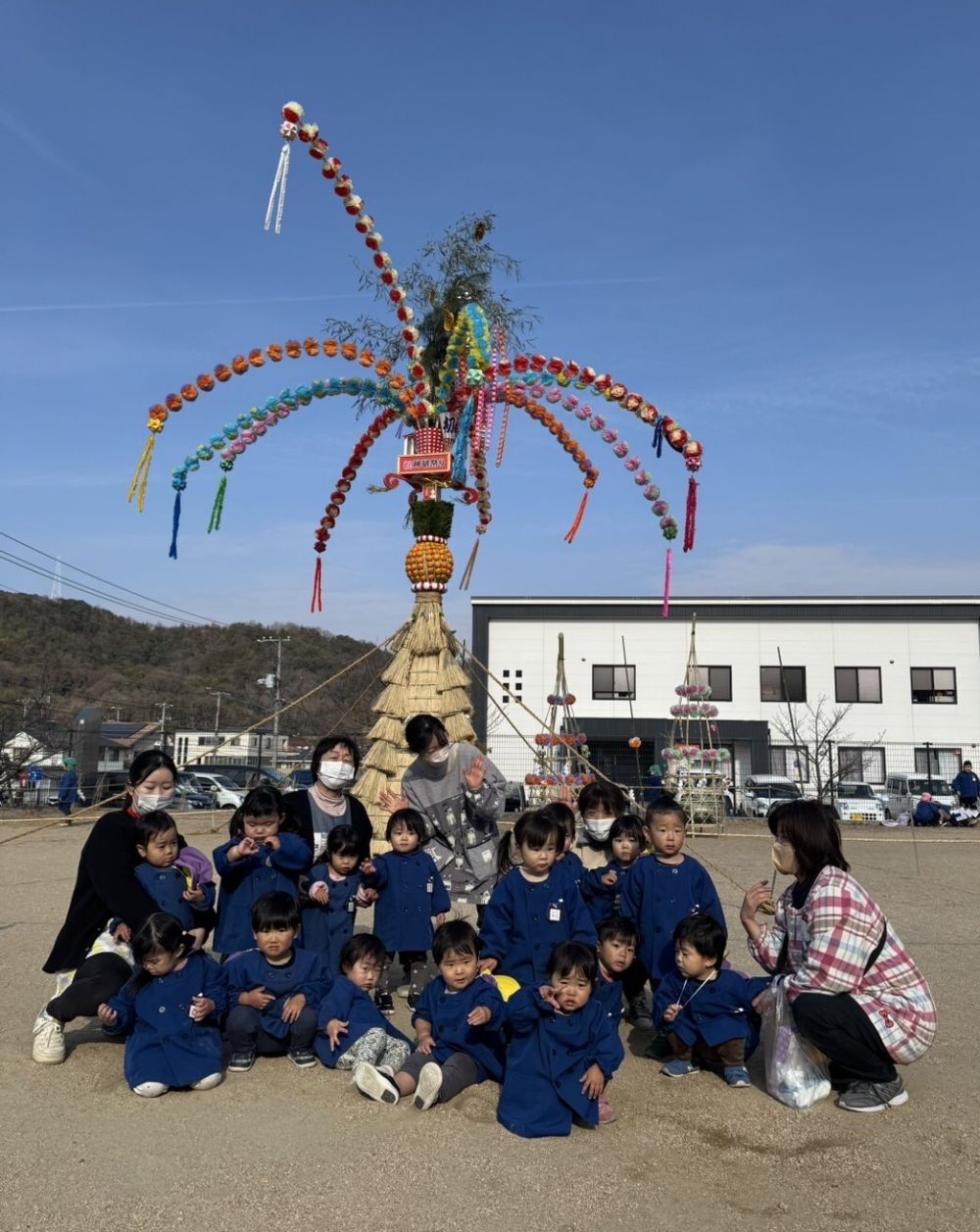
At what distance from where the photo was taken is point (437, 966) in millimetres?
3852

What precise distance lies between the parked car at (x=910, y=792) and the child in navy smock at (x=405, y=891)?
15553 mm

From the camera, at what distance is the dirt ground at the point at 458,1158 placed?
2.58 meters

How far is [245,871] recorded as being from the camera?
4.34m

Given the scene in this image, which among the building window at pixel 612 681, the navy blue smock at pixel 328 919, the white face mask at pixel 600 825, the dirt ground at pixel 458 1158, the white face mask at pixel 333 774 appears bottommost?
the dirt ground at pixel 458 1158

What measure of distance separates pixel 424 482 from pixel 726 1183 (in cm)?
577

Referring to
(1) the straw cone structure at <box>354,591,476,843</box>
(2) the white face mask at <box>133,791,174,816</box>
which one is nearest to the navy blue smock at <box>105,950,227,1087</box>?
(2) the white face mask at <box>133,791,174,816</box>

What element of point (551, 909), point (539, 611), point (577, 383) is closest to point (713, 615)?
point (539, 611)

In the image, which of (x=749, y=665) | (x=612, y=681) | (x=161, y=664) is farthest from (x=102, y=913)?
(x=161, y=664)

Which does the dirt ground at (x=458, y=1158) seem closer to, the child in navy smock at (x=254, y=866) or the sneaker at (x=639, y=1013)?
the sneaker at (x=639, y=1013)

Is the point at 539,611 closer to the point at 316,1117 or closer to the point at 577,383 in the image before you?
the point at 577,383

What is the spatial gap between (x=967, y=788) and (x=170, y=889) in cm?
1675

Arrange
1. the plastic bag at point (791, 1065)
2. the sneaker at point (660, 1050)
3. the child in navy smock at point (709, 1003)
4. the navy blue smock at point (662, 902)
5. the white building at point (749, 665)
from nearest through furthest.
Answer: the plastic bag at point (791, 1065), the child in navy smock at point (709, 1003), the sneaker at point (660, 1050), the navy blue smock at point (662, 902), the white building at point (749, 665)

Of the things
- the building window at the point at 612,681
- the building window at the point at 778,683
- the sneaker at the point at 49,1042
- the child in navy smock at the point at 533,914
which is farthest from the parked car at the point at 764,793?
the sneaker at the point at 49,1042

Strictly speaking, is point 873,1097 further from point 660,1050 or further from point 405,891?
point 405,891
